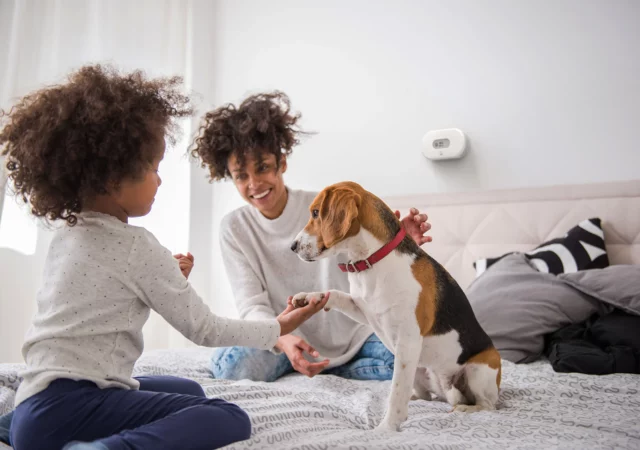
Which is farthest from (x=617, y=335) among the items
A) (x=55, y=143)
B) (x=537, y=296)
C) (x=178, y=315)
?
(x=55, y=143)

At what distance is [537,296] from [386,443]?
1334 millimetres

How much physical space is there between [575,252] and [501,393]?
97 centimetres

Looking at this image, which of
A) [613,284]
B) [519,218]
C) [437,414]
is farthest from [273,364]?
[519,218]

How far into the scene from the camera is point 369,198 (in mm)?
1503

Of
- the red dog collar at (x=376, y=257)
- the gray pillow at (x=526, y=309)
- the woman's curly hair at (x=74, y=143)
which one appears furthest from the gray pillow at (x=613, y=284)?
the woman's curly hair at (x=74, y=143)

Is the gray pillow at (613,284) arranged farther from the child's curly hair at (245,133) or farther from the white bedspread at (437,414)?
the child's curly hair at (245,133)

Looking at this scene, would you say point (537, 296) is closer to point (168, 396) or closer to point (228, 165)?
point (228, 165)

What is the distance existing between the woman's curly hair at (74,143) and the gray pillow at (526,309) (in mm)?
1514

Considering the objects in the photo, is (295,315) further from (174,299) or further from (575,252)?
(575,252)

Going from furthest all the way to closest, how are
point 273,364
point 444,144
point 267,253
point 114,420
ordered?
point 444,144 → point 267,253 → point 273,364 → point 114,420

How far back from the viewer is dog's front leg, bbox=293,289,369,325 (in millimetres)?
1483

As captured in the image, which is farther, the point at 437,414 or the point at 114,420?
the point at 437,414

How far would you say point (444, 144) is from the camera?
2.99 meters

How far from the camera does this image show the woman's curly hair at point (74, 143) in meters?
1.21
